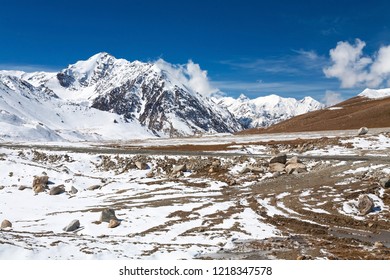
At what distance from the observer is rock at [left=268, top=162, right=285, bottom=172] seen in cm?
4392

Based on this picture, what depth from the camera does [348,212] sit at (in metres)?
28.4

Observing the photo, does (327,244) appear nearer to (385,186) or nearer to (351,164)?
(385,186)

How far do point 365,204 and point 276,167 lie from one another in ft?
53.5

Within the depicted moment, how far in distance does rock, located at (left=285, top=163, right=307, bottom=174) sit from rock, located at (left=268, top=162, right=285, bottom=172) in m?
0.72

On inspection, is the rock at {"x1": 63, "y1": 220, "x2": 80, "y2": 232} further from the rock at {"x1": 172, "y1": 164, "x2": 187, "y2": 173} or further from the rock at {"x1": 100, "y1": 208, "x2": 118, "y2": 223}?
the rock at {"x1": 172, "y1": 164, "x2": 187, "y2": 173}

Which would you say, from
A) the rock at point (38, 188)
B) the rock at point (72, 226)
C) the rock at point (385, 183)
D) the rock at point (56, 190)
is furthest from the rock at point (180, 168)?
the rock at point (385, 183)

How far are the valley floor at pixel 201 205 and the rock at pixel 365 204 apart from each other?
0.91ft

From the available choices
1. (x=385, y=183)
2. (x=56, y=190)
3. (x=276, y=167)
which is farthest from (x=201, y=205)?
(x=56, y=190)

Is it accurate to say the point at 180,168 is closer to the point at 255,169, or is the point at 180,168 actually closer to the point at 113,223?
the point at 255,169

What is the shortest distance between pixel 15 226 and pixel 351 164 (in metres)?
35.0

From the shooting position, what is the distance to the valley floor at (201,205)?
19594 mm

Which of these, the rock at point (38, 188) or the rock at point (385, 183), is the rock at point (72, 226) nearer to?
the rock at point (38, 188)

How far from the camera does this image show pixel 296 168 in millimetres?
42969

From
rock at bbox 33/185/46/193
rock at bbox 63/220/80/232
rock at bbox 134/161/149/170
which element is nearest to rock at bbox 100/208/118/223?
rock at bbox 63/220/80/232
